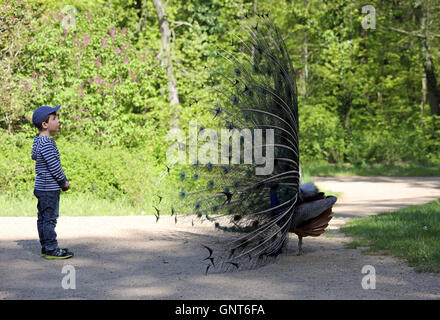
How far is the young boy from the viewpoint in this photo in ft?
22.5

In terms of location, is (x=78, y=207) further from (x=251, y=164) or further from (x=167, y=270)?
(x=251, y=164)

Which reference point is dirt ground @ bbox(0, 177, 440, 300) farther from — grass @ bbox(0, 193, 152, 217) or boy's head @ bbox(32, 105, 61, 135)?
boy's head @ bbox(32, 105, 61, 135)

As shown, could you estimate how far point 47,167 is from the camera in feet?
22.5

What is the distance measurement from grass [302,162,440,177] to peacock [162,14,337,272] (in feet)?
48.4

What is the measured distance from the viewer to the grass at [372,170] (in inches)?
872

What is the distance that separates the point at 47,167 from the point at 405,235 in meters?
5.40

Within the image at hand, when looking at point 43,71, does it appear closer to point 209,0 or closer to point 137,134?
point 137,134

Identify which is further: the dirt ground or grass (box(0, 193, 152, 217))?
Answer: grass (box(0, 193, 152, 217))

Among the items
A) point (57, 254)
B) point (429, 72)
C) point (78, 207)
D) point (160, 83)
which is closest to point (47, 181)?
point (57, 254)

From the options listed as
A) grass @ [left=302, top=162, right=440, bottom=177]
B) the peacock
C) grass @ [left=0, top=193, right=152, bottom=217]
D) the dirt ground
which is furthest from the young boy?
grass @ [left=302, top=162, right=440, bottom=177]

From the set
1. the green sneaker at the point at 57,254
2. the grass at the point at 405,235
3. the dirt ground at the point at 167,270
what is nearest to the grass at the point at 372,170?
the grass at the point at 405,235

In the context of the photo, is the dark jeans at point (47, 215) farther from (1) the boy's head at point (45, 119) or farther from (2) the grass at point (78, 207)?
(2) the grass at point (78, 207)

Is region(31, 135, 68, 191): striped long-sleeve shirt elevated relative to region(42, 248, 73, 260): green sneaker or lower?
elevated

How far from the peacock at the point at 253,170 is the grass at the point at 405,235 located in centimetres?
129
